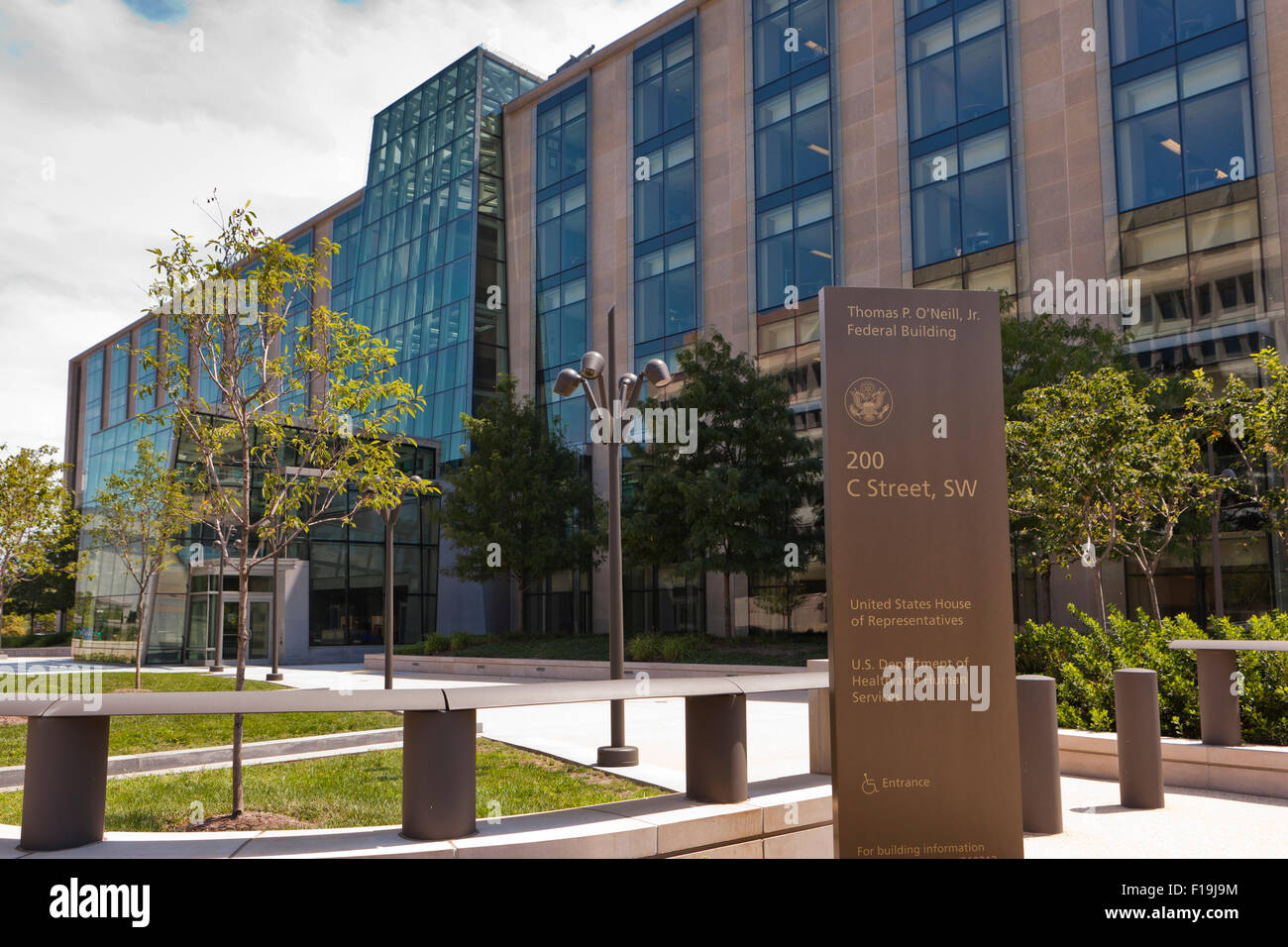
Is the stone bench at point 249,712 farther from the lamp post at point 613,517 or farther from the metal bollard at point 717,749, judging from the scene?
the lamp post at point 613,517

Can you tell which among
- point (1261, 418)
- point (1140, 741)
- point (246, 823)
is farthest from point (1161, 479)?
point (246, 823)

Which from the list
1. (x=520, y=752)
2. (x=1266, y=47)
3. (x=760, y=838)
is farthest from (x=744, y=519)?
(x=760, y=838)

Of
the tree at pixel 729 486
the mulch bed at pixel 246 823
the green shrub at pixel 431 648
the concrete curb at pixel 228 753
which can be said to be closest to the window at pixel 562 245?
the green shrub at pixel 431 648

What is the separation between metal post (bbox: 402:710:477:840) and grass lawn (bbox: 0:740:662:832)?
1.27m

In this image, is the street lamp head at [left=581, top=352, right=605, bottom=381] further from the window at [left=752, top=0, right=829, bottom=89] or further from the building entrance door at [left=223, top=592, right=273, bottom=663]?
the building entrance door at [left=223, top=592, right=273, bottom=663]

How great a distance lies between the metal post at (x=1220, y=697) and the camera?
8.99 m

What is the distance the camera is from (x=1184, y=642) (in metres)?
9.04

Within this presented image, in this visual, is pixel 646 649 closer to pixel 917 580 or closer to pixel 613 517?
pixel 613 517

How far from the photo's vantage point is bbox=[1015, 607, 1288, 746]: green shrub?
942 cm

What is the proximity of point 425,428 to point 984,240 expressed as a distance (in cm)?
2586

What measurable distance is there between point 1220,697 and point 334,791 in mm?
8132
